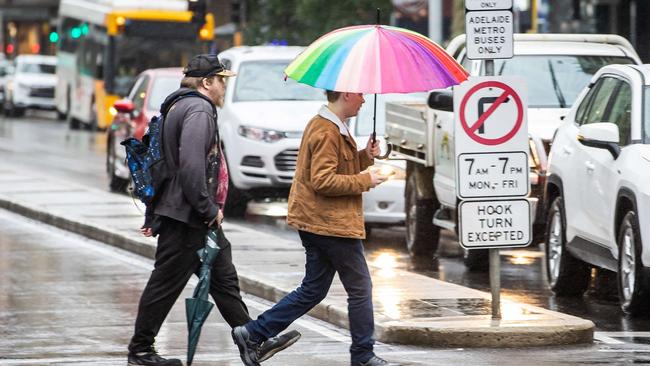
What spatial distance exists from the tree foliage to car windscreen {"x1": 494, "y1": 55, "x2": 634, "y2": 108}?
2167 centimetres

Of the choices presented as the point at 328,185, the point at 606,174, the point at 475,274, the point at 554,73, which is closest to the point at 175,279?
the point at 328,185

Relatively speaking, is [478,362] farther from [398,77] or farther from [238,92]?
[238,92]

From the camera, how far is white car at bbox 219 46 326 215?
19359 millimetres

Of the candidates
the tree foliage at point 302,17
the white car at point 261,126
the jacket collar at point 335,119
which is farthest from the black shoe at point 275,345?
the tree foliage at point 302,17

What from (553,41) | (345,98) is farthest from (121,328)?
(553,41)

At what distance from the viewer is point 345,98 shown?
905 cm

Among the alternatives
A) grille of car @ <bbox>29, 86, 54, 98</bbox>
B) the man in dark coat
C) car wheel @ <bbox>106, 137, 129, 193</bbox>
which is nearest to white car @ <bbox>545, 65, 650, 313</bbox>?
the man in dark coat

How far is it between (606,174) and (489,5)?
1781 mm

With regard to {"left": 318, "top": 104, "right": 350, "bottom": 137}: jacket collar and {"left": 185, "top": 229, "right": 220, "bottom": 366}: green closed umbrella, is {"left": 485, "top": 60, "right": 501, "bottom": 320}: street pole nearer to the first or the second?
{"left": 318, "top": 104, "right": 350, "bottom": 137}: jacket collar

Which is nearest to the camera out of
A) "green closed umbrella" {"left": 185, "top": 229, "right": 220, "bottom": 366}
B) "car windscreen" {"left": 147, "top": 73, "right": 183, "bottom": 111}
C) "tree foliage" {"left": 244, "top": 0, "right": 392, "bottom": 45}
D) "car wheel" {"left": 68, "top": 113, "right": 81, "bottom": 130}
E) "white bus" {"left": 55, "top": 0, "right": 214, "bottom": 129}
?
"green closed umbrella" {"left": 185, "top": 229, "right": 220, "bottom": 366}

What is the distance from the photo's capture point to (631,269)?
11.4 meters

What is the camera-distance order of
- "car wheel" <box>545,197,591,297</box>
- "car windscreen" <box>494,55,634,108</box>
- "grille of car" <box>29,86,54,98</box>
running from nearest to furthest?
"car wheel" <box>545,197,591,297</box> → "car windscreen" <box>494,55,634,108</box> → "grille of car" <box>29,86,54,98</box>

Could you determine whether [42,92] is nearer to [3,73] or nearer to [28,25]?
[3,73]

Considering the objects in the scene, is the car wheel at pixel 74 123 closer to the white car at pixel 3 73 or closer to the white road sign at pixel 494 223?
the white car at pixel 3 73
